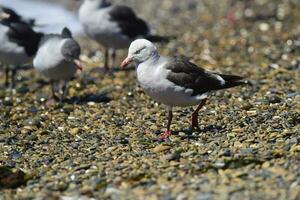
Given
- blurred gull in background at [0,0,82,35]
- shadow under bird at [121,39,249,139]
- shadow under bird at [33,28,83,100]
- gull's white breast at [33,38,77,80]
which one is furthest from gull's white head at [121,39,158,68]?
blurred gull in background at [0,0,82,35]

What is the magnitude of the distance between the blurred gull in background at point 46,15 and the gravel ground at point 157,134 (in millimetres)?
878

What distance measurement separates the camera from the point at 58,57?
9.61 meters

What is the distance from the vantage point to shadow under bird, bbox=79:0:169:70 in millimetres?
11664

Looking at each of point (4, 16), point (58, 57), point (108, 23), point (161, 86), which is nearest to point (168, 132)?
point (161, 86)

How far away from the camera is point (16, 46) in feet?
35.3

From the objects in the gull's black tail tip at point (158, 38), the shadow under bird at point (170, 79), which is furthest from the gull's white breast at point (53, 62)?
the gull's black tail tip at point (158, 38)

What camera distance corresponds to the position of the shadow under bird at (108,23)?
11.7m

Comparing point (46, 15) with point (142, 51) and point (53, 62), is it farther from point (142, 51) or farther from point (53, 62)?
point (142, 51)

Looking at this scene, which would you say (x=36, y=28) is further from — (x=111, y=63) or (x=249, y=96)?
(x=249, y=96)

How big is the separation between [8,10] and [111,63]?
2452 mm

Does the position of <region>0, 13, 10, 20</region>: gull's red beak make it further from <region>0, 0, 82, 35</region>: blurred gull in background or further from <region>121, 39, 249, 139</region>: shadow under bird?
<region>121, 39, 249, 139</region>: shadow under bird

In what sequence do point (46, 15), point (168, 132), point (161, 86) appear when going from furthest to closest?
point (46, 15), point (168, 132), point (161, 86)

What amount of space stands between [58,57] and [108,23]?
2267 mm

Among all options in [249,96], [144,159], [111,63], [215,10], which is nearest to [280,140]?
[144,159]
